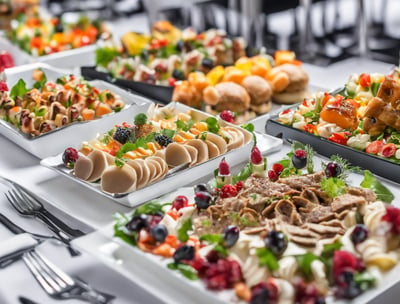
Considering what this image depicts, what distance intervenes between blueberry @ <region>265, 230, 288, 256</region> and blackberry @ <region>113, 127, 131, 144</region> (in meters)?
1.00

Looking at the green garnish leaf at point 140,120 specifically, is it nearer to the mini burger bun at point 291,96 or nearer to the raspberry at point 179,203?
the raspberry at point 179,203

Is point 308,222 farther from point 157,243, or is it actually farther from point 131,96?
point 131,96

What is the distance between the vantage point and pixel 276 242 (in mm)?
1961

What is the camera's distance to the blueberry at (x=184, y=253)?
6.58 feet

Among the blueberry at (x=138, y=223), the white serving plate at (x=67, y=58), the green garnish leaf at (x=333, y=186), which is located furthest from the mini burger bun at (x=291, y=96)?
the blueberry at (x=138, y=223)

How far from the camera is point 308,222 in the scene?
220cm

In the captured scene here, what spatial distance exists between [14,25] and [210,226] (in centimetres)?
321

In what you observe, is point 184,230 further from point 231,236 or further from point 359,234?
point 359,234

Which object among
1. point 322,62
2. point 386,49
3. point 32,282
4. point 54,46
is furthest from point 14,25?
point 32,282

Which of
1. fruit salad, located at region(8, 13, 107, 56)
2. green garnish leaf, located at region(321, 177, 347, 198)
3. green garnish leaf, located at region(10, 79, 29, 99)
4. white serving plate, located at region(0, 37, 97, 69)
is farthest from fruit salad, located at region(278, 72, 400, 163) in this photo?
fruit salad, located at region(8, 13, 107, 56)

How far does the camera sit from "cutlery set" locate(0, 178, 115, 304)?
2121 millimetres

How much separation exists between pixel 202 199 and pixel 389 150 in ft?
2.74

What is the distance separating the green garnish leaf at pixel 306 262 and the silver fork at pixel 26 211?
32.6 inches

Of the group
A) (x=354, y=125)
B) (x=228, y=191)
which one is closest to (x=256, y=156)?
(x=228, y=191)
